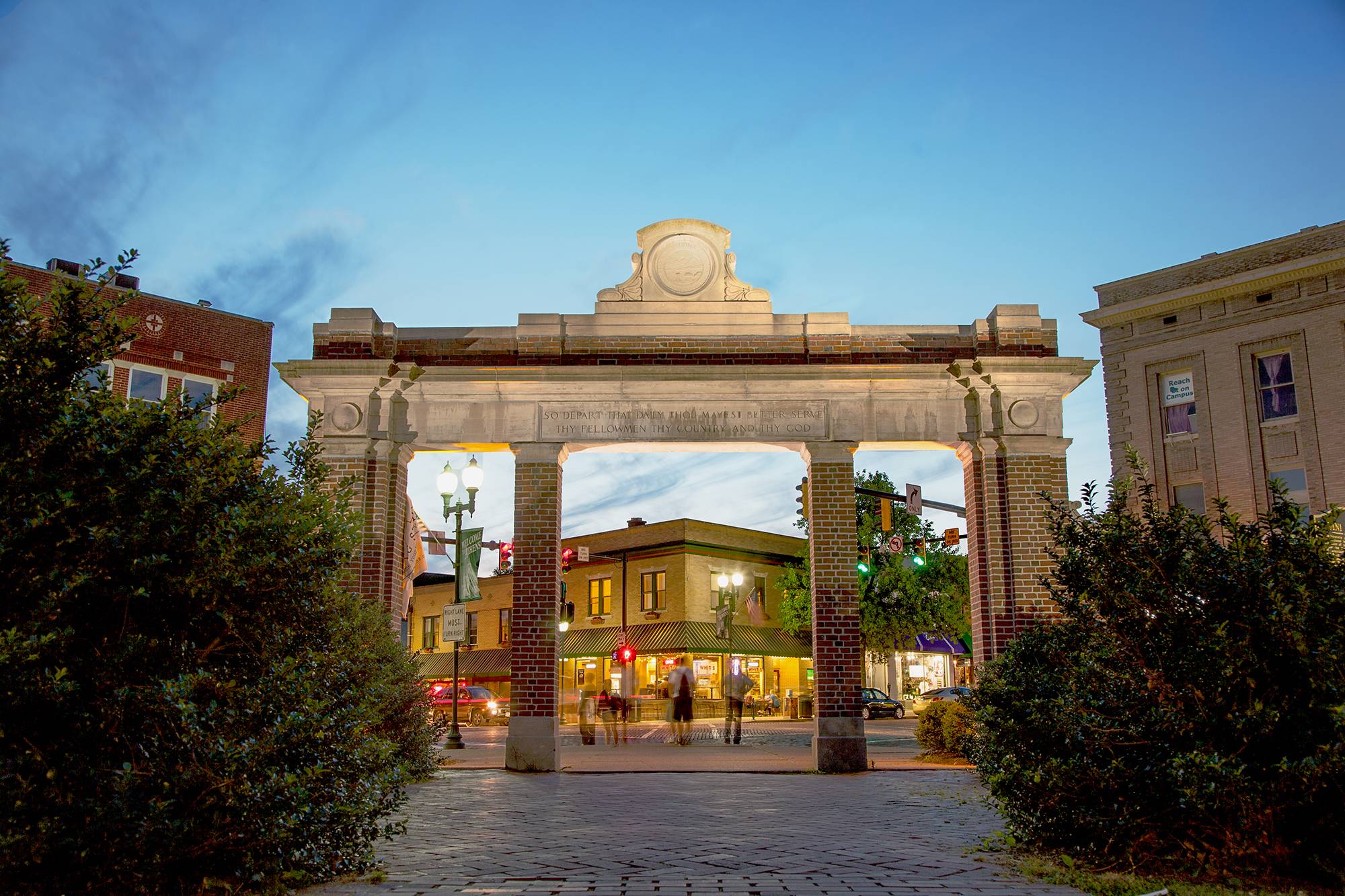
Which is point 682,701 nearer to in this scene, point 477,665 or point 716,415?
point 716,415

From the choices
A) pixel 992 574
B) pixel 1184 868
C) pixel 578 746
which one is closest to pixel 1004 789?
pixel 1184 868

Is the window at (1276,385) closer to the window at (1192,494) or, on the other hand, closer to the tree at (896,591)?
the window at (1192,494)

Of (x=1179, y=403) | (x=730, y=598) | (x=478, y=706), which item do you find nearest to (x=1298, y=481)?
(x=1179, y=403)

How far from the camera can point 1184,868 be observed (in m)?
6.61

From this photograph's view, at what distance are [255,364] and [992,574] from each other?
22.4 m

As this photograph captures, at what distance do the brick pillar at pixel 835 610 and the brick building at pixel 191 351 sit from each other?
1706cm

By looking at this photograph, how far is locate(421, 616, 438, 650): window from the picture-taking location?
58.5 metres

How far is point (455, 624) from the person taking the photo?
20688 millimetres

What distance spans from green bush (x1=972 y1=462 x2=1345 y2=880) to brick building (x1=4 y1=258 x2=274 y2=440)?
927 inches

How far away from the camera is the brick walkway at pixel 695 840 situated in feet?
21.2

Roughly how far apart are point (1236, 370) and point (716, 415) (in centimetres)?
→ 2178

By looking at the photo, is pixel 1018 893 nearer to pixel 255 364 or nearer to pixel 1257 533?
pixel 1257 533

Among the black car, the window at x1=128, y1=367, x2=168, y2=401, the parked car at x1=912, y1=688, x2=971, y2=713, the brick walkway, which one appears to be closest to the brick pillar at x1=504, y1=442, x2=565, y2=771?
the brick walkway

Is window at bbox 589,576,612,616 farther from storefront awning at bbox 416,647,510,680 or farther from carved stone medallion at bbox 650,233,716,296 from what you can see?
carved stone medallion at bbox 650,233,716,296
